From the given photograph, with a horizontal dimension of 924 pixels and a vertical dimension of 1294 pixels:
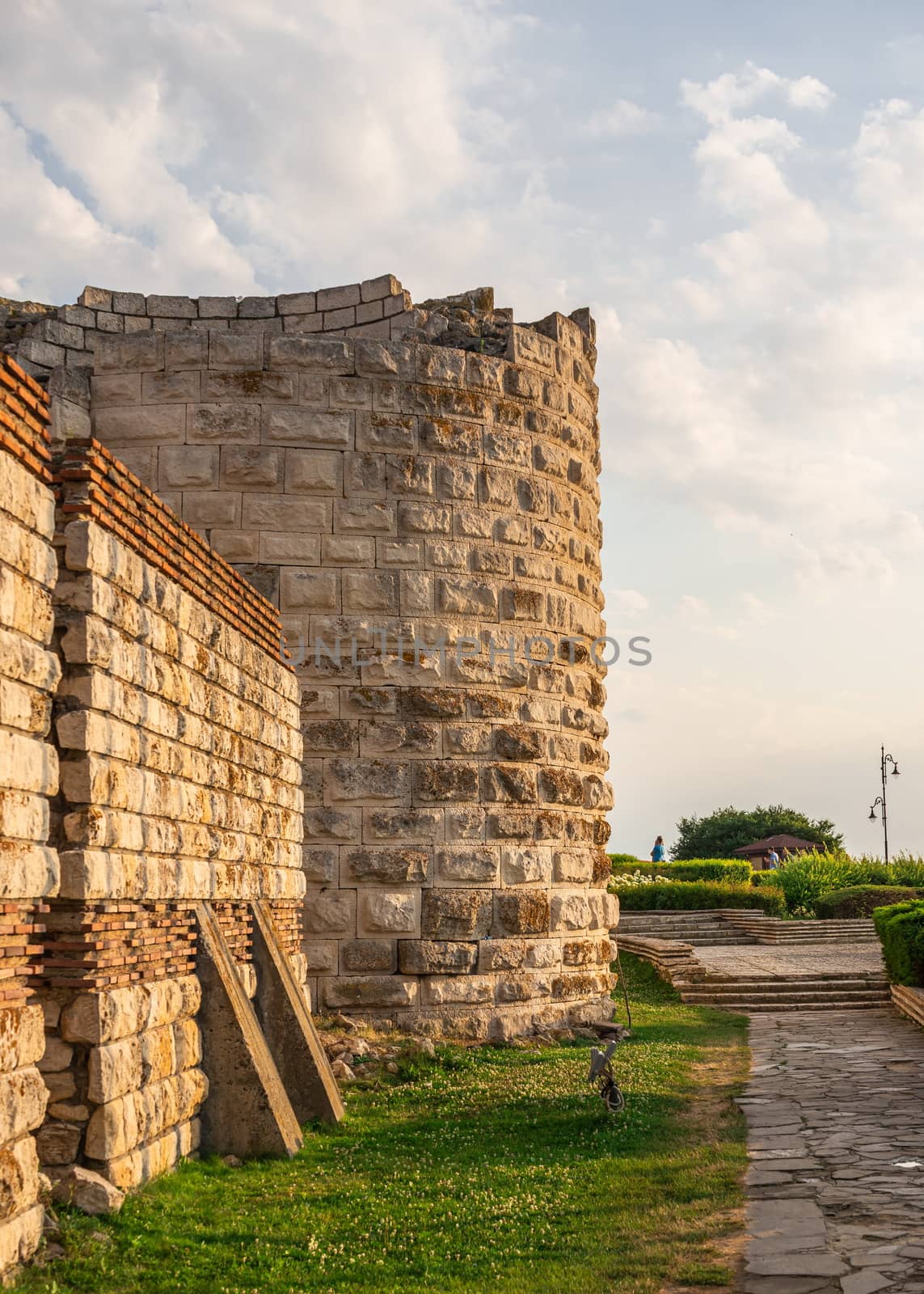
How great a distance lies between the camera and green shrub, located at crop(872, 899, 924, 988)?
15.2 m

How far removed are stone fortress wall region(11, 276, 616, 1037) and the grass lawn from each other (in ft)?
5.24

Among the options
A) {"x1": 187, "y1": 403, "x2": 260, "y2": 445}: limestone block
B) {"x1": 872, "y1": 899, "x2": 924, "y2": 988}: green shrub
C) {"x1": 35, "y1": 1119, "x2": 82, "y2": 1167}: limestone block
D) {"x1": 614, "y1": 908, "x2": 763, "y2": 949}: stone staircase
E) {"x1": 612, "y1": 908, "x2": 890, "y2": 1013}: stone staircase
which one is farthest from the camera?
{"x1": 614, "y1": 908, "x2": 763, "y2": 949}: stone staircase

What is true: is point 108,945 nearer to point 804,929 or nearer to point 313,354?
point 313,354

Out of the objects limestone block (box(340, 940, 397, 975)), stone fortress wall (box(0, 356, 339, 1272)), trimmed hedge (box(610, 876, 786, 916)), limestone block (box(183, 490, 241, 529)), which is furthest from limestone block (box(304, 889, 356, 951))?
trimmed hedge (box(610, 876, 786, 916))

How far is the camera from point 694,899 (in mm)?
27953

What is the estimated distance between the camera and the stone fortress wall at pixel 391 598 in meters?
11.2

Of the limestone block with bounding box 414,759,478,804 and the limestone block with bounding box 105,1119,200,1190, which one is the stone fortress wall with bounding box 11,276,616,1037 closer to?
the limestone block with bounding box 414,759,478,804

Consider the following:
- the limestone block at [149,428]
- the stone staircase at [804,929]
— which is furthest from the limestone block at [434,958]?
the stone staircase at [804,929]

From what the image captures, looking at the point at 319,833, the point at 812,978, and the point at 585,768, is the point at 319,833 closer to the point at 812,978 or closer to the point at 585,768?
the point at 585,768

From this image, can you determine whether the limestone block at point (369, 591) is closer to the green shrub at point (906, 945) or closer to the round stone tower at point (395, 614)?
the round stone tower at point (395, 614)

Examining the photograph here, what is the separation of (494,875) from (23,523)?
704cm

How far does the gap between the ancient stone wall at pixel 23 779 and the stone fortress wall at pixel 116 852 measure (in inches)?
0.5

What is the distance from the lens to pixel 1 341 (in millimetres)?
11820

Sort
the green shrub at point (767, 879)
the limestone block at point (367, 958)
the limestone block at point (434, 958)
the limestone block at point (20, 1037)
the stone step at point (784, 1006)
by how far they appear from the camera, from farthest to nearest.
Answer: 1. the green shrub at point (767, 879)
2. the stone step at point (784, 1006)
3. the limestone block at point (434, 958)
4. the limestone block at point (367, 958)
5. the limestone block at point (20, 1037)
